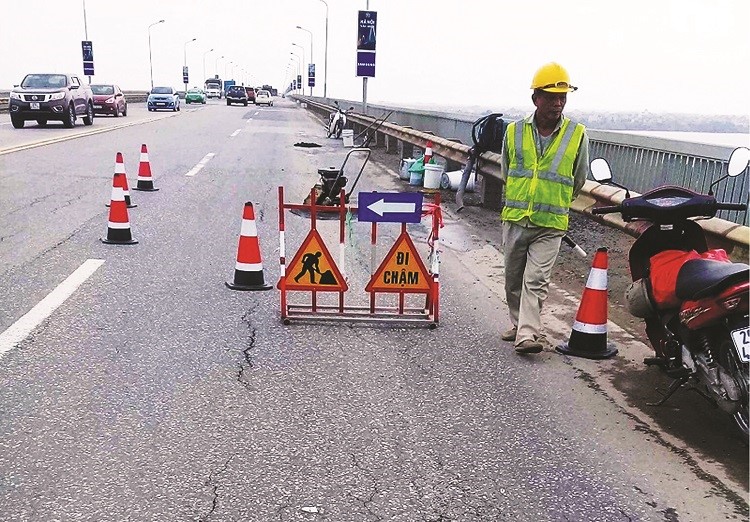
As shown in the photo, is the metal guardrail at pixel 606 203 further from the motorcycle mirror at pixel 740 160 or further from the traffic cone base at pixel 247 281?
the traffic cone base at pixel 247 281

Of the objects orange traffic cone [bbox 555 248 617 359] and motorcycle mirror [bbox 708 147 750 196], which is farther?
orange traffic cone [bbox 555 248 617 359]

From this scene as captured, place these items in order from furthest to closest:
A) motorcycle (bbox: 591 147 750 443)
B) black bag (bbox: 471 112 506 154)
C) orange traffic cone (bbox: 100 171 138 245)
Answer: black bag (bbox: 471 112 506 154) < orange traffic cone (bbox: 100 171 138 245) < motorcycle (bbox: 591 147 750 443)

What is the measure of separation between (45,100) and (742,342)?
27.1 metres

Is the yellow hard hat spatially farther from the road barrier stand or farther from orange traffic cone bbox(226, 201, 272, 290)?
orange traffic cone bbox(226, 201, 272, 290)

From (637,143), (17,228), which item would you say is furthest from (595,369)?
(17,228)

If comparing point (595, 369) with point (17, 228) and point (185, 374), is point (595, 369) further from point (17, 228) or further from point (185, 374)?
point (17, 228)

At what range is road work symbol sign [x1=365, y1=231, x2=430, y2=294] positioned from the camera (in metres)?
5.97

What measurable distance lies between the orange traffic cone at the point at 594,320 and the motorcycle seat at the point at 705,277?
1.07 metres

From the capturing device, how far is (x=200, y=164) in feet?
55.3

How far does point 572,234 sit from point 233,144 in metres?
15.4

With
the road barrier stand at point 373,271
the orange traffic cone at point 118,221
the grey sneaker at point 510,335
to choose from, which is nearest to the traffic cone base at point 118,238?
the orange traffic cone at point 118,221

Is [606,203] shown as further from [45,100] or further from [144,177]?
[45,100]

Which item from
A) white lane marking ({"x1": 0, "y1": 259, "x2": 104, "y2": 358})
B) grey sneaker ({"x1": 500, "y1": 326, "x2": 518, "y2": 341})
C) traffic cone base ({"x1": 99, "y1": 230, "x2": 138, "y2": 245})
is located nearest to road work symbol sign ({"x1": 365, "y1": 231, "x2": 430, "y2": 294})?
grey sneaker ({"x1": 500, "y1": 326, "x2": 518, "y2": 341})

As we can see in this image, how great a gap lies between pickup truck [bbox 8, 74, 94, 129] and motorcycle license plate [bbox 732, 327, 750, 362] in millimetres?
27008
